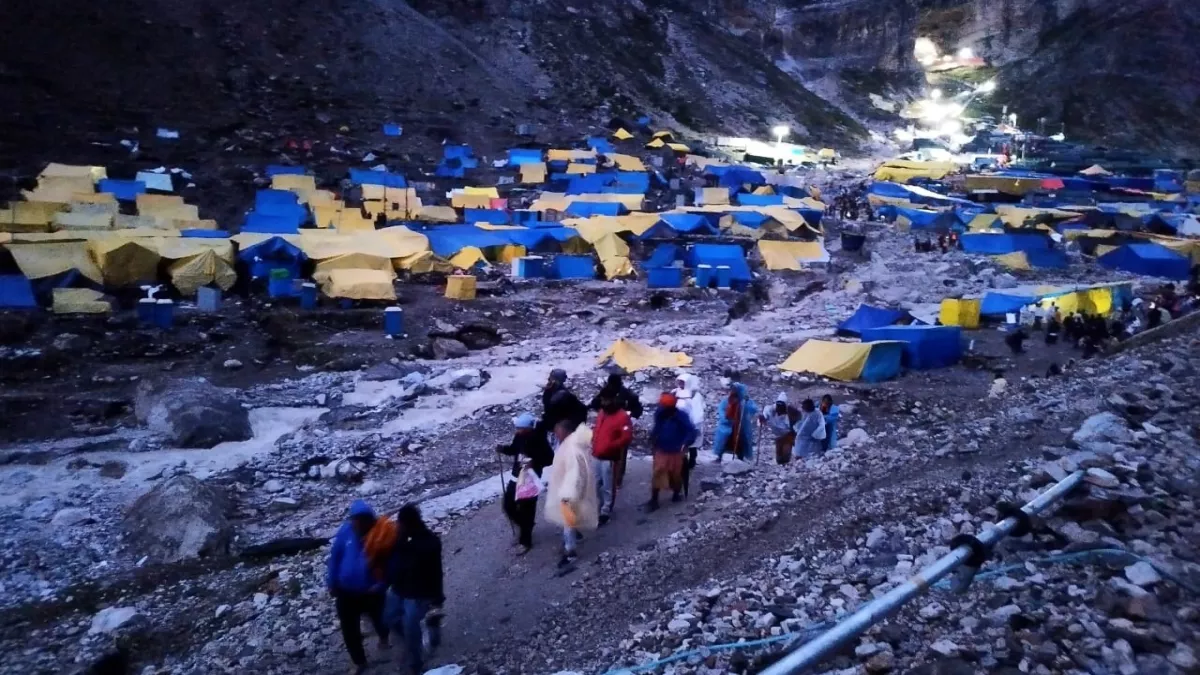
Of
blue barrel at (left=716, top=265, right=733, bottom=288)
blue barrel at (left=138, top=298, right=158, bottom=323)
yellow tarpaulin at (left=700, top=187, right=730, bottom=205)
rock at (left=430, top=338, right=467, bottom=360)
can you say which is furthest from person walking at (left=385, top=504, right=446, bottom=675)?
yellow tarpaulin at (left=700, top=187, right=730, bottom=205)

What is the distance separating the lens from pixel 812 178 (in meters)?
41.0

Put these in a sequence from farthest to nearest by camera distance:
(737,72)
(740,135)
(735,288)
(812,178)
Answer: (737,72) → (740,135) → (812,178) → (735,288)

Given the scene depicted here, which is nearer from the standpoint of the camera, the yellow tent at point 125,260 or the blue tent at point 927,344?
the blue tent at point 927,344

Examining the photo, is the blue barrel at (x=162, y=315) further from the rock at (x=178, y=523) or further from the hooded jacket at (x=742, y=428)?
the hooded jacket at (x=742, y=428)

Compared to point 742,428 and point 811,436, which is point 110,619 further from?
point 811,436

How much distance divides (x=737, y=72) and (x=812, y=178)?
56.2 ft

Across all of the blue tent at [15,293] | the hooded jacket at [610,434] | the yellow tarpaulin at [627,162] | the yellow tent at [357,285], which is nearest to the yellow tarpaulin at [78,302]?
the blue tent at [15,293]

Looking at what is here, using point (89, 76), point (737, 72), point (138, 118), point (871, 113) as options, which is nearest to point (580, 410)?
point (138, 118)

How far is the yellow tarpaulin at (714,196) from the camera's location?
3166cm

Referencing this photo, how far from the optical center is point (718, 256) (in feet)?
73.9

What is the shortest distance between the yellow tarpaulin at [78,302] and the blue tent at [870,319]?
14.8 m

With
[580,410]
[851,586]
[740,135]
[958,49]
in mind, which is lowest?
[851,586]

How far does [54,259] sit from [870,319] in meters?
16.7

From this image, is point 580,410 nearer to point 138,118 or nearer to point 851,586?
point 851,586
